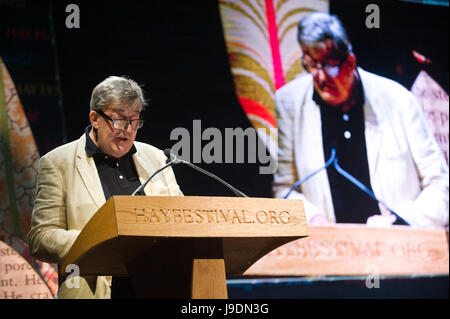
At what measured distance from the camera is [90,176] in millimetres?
2426

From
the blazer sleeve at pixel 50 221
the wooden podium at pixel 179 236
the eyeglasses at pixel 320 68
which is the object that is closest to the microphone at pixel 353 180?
the eyeglasses at pixel 320 68

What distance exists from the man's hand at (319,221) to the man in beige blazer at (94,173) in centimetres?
168

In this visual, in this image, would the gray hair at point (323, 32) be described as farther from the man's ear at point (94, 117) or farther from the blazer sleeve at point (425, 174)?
the man's ear at point (94, 117)

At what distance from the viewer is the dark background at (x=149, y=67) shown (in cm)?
A: 342

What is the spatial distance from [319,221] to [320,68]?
1.09m

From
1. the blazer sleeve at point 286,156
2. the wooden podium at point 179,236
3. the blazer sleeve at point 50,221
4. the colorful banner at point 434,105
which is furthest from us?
the colorful banner at point 434,105

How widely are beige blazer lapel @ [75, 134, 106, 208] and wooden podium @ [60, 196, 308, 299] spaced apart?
1.59ft

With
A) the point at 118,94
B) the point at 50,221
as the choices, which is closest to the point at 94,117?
the point at 118,94

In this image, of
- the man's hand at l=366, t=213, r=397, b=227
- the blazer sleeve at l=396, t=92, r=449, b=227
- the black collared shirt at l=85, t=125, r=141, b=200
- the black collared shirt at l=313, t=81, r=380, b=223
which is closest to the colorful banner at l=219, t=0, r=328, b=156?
the black collared shirt at l=313, t=81, r=380, b=223

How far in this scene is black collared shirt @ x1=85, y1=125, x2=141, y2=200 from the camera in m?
2.45

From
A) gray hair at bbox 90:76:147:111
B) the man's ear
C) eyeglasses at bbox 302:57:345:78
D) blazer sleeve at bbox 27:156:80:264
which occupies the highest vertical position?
eyeglasses at bbox 302:57:345:78

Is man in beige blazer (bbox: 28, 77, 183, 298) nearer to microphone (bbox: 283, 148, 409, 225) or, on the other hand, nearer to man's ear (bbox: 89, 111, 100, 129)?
man's ear (bbox: 89, 111, 100, 129)
